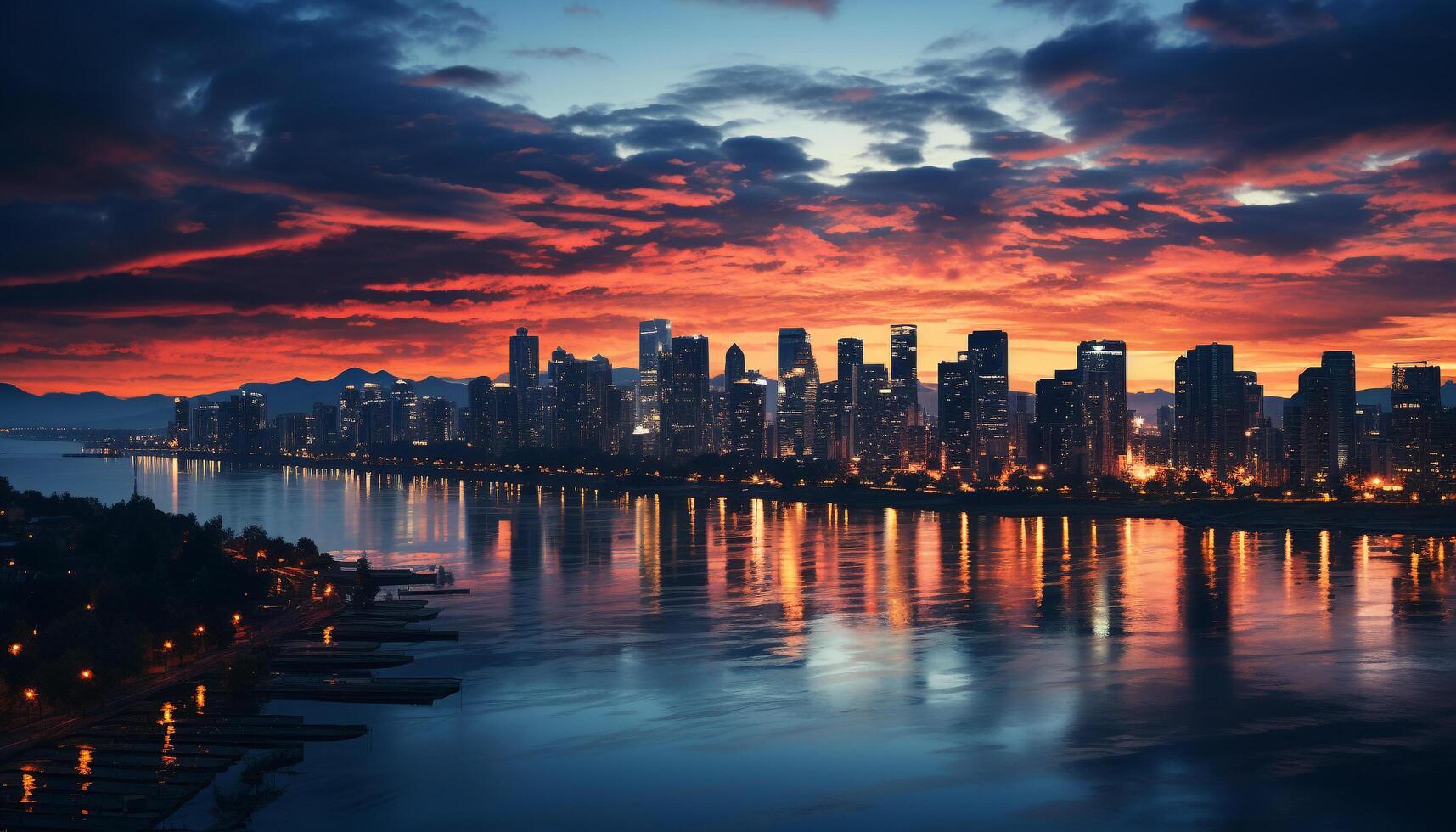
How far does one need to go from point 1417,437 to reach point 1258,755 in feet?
563

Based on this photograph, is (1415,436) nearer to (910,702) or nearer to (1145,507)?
(1145,507)

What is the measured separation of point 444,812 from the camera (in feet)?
97.7

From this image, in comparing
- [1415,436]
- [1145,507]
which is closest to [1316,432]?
[1415,436]

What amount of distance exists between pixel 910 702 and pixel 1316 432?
16989 cm

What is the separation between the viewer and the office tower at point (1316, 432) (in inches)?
7259

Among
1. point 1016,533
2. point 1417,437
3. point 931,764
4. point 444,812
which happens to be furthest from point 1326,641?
point 1417,437

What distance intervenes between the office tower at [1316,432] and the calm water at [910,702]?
371 feet

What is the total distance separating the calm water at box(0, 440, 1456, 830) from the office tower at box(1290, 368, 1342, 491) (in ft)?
371

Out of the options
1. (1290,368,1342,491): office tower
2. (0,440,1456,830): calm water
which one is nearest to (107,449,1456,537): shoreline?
(0,440,1456,830): calm water

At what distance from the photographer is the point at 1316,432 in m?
185

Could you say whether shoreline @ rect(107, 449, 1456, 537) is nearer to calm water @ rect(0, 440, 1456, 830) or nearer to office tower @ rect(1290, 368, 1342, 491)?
calm water @ rect(0, 440, 1456, 830)

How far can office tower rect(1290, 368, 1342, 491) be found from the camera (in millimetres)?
184375

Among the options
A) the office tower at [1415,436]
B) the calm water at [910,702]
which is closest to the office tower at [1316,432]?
the office tower at [1415,436]

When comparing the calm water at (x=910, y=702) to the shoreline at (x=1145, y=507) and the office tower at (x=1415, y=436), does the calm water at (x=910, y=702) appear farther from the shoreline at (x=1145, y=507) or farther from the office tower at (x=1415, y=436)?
the office tower at (x=1415, y=436)
